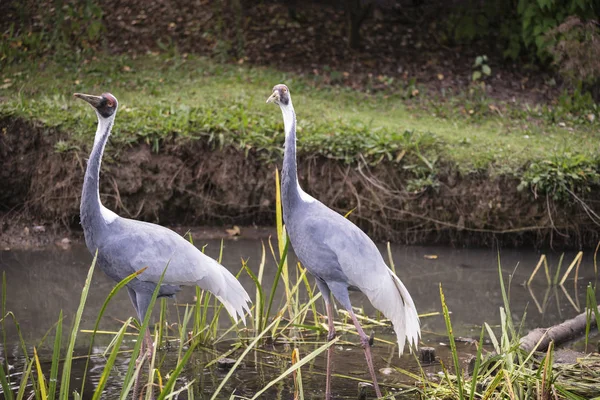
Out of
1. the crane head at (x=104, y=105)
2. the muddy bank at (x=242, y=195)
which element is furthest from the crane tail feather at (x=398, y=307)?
the muddy bank at (x=242, y=195)

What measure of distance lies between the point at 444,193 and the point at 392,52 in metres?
4.31

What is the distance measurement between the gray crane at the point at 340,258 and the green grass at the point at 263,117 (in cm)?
342

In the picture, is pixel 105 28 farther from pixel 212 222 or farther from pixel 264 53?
pixel 212 222

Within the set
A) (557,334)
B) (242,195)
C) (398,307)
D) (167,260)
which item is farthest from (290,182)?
(242,195)

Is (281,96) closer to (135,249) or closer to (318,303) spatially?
(135,249)

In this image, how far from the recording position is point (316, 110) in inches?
396

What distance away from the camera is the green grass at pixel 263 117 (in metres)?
8.69

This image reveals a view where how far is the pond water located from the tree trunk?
527mm

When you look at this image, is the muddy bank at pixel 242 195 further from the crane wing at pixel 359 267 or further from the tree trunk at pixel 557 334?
the crane wing at pixel 359 267

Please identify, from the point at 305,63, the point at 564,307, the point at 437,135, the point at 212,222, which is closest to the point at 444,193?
the point at 437,135

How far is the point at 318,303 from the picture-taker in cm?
711

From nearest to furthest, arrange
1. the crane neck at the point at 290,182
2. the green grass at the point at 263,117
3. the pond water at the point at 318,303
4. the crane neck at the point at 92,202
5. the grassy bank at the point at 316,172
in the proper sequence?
1. the crane neck at the point at 92,202
2. the crane neck at the point at 290,182
3. the pond water at the point at 318,303
4. the grassy bank at the point at 316,172
5. the green grass at the point at 263,117

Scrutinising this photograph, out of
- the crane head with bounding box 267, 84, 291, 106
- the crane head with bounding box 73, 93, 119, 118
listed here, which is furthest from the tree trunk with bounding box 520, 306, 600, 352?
the crane head with bounding box 73, 93, 119, 118

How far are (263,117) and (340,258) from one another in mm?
4571
